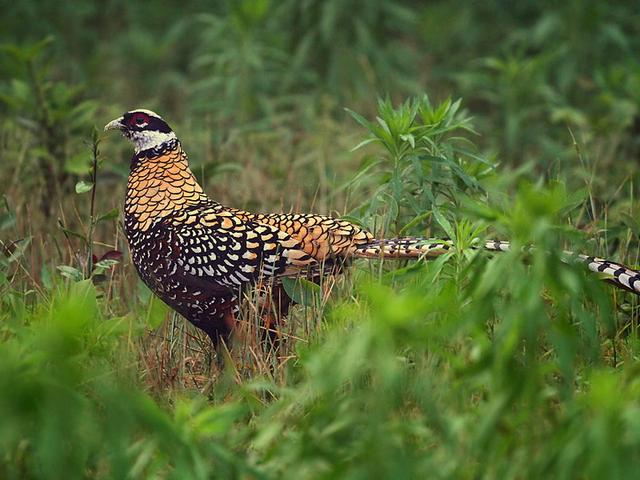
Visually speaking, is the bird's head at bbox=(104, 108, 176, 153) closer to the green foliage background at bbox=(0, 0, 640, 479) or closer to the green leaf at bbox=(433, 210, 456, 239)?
the green foliage background at bbox=(0, 0, 640, 479)

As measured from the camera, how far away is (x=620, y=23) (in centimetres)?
928

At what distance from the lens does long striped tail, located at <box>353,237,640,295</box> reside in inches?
154

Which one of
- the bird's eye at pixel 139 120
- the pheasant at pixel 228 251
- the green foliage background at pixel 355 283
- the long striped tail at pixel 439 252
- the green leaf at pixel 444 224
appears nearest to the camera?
the green foliage background at pixel 355 283

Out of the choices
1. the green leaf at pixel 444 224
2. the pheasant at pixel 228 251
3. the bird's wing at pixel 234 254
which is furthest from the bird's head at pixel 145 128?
the green leaf at pixel 444 224

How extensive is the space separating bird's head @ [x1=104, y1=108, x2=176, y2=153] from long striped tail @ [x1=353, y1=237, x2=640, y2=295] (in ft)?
3.41

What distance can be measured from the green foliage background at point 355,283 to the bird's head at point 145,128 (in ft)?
1.17

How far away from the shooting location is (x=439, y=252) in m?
4.28

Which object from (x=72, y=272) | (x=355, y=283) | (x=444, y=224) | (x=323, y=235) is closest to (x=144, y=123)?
(x=72, y=272)

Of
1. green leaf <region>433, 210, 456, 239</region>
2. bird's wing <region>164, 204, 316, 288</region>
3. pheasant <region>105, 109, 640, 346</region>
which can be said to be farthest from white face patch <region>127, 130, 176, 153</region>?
green leaf <region>433, 210, 456, 239</region>

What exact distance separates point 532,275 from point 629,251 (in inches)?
98.0

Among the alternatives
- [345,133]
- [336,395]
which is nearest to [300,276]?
[336,395]

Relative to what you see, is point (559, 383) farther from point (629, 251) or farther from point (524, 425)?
point (629, 251)

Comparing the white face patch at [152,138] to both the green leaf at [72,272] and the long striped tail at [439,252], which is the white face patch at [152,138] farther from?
the long striped tail at [439,252]

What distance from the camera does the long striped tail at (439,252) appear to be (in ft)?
12.8
